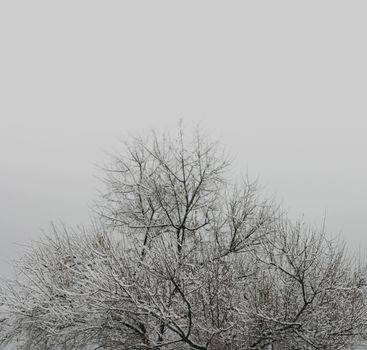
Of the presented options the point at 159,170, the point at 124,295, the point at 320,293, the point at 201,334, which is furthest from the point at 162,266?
the point at 159,170

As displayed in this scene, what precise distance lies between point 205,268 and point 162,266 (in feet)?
3.69

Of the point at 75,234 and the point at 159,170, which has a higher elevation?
the point at 159,170

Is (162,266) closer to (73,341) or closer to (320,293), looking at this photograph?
(320,293)

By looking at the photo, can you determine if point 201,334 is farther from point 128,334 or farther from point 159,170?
point 159,170

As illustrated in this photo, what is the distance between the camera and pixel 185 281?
1127 centimetres

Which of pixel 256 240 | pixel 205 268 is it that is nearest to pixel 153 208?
pixel 256 240

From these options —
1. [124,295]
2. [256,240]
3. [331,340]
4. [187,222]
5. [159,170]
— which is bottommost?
[331,340]

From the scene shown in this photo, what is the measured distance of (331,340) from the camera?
11148 mm

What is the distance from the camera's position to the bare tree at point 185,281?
35.7 ft

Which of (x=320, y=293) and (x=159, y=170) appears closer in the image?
(x=320, y=293)

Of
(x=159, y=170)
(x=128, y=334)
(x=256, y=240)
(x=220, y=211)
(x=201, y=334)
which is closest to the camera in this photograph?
(x=201, y=334)

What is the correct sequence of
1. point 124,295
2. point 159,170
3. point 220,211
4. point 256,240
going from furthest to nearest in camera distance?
point 159,170
point 220,211
point 256,240
point 124,295

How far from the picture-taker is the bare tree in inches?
428

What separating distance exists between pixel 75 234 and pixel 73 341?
3468 mm
